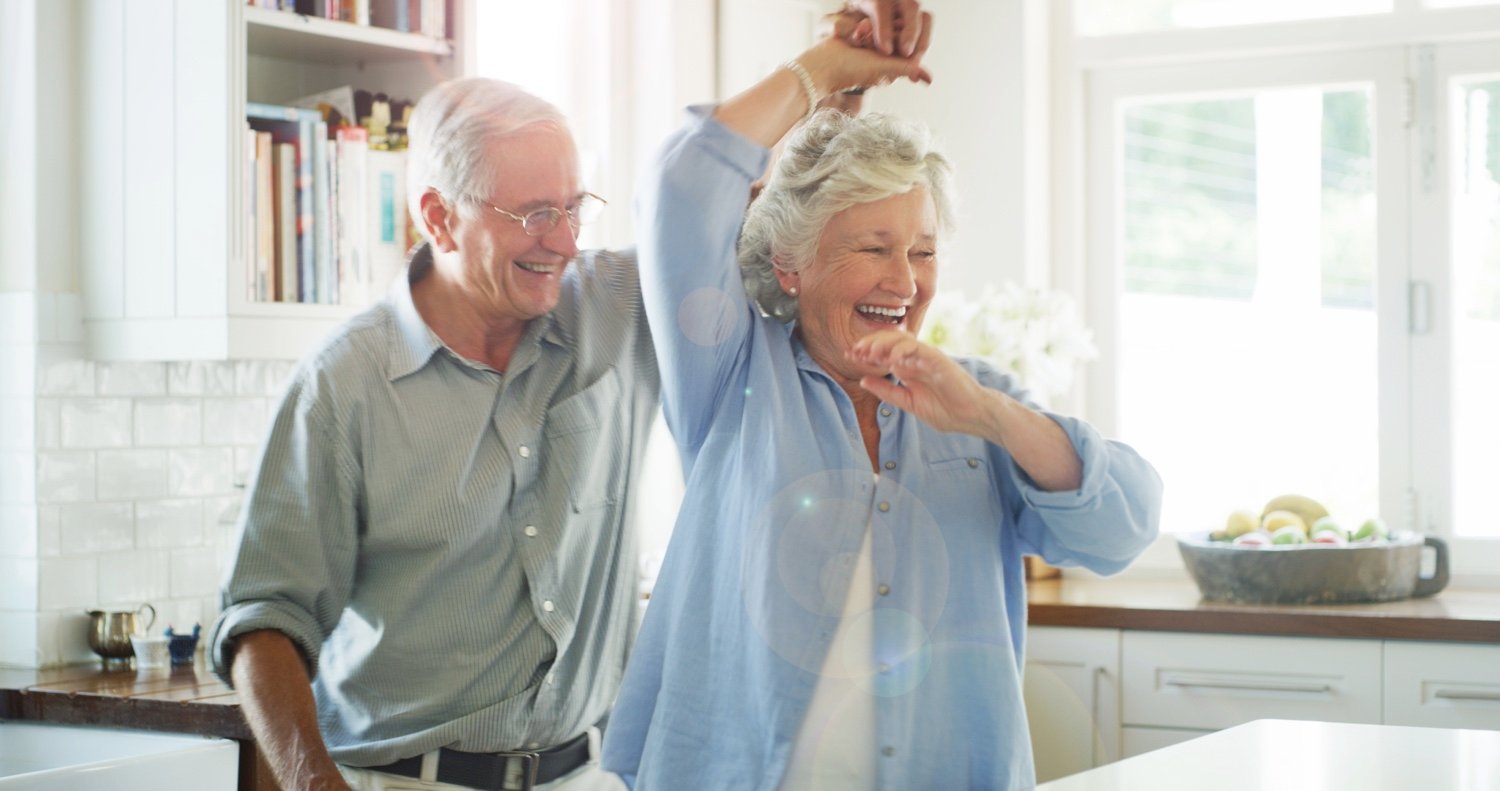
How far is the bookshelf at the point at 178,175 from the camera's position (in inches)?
98.3

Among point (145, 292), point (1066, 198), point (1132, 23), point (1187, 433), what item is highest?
point (1132, 23)

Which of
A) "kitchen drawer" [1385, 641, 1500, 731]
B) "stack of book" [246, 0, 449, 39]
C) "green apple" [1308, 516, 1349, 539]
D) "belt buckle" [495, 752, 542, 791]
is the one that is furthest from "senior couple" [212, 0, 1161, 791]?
"green apple" [1308, 516, 1349, 539]

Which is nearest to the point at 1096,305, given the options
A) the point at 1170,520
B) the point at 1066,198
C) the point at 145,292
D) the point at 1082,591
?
the point at 1066,198

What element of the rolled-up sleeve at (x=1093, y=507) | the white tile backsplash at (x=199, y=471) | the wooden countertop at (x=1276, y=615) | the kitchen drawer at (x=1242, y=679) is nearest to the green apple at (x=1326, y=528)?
the wooden countertop at (x=1276, y=615)

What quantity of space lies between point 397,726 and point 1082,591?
217cm

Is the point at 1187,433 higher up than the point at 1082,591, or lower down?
higher up

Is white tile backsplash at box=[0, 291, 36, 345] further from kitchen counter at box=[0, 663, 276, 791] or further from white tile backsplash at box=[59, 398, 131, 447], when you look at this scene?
kitchen counter at box=[0, 663, 276, 791]

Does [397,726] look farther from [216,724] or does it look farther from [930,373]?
[930,373]

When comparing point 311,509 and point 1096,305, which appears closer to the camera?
point 311,509

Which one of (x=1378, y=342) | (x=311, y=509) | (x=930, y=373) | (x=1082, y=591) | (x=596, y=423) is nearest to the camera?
(x=930, y=373)

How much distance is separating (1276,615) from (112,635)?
2256 mm

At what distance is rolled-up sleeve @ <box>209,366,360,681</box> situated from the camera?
1702 millimetres

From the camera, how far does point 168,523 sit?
279cm

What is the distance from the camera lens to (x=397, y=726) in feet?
5.82
